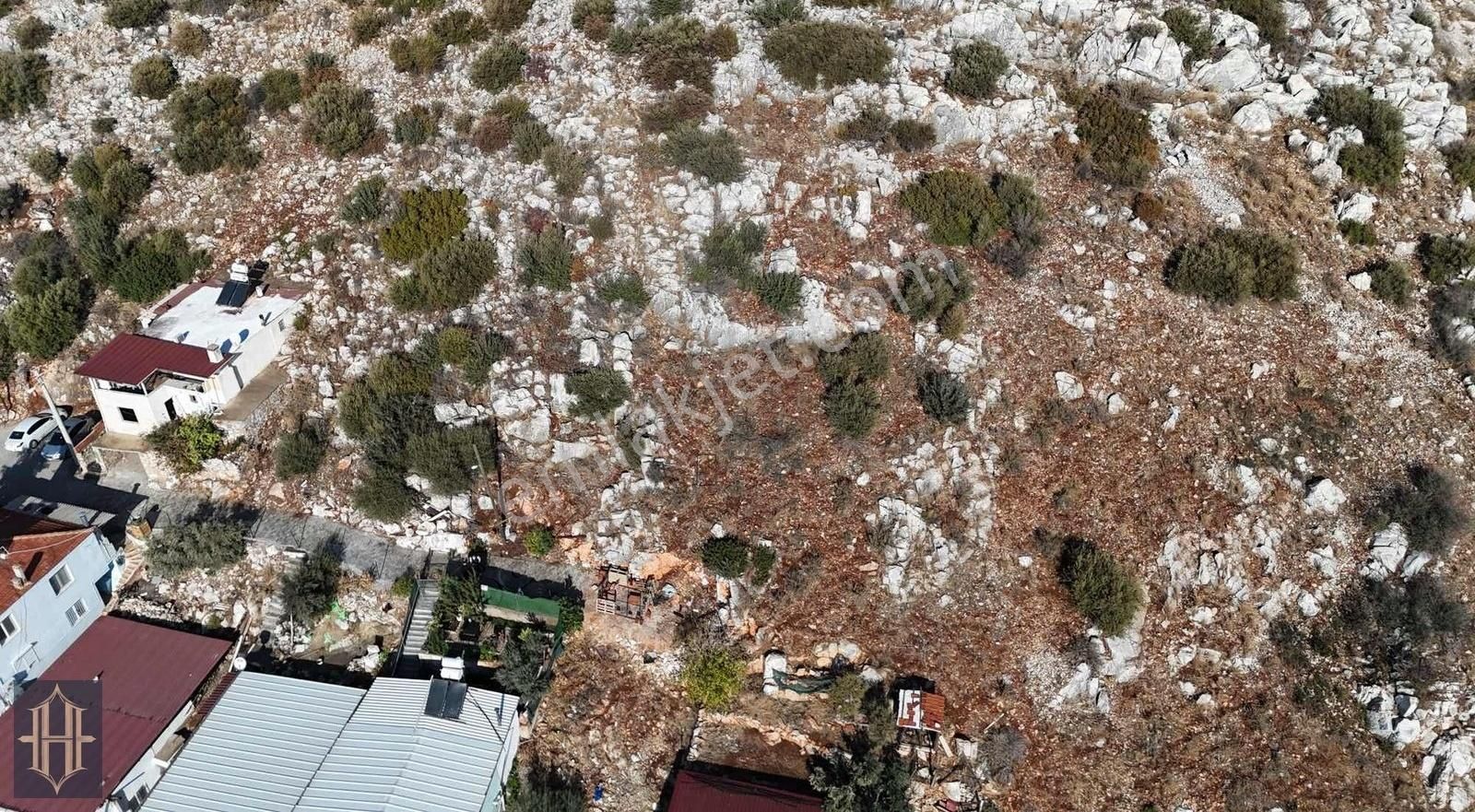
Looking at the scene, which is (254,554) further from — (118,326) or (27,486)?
(118,326)

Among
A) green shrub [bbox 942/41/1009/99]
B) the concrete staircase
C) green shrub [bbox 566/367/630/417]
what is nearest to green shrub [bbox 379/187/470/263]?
green shrub [bbox 566/367/630/417]

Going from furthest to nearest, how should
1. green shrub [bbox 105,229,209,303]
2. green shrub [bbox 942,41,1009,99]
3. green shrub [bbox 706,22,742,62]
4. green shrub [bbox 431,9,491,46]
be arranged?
green shrub [bbox 431,9,491,46] < green shrub [bbox 706,22,742,62] < green shrub [bbox 942,41,1009,99] < green shrub [bbox 105,229,209,303]

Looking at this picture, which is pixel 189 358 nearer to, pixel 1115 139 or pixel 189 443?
pixel 189 443

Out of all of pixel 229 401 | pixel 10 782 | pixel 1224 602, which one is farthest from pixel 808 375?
pixel 10 782

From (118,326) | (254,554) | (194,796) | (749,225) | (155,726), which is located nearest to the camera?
(194,796)

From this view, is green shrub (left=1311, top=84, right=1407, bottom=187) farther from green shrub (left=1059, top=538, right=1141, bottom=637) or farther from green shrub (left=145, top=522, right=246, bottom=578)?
green shrub (left=145, top=522, right=246, bottom=578)

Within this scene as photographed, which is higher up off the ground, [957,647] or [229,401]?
[229,401]

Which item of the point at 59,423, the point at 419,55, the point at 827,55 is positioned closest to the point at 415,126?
the point at 419,55
